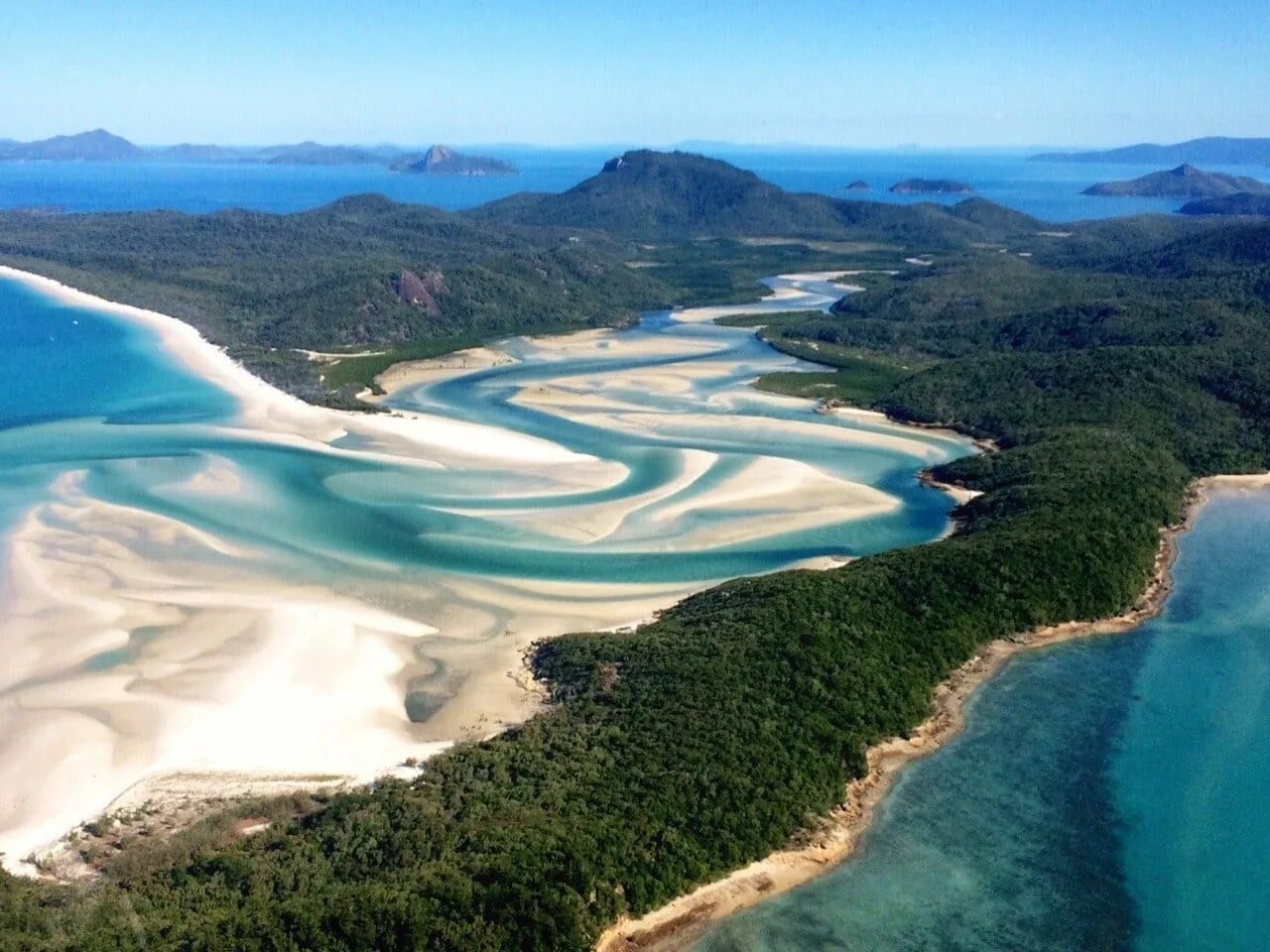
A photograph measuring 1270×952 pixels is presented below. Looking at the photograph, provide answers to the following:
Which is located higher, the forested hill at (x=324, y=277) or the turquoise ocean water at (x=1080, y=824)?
the forested hill at (x=324, y=277)

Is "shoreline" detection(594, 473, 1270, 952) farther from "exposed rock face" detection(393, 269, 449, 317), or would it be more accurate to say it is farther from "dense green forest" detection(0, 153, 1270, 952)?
"exposed rock face" detection(393, 269, 449, 317)

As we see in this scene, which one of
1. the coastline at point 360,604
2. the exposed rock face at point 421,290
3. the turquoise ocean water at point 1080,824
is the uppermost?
the exposed rock face at point 421,290

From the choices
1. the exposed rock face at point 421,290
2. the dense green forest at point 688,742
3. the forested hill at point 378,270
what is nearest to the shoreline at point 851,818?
the dense green forest at point 688,742

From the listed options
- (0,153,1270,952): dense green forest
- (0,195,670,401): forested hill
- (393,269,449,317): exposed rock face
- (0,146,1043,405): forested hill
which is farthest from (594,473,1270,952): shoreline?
(393,269,449,317): exposed rock face

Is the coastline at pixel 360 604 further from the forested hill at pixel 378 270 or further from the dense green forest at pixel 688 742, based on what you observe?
the forested hill at pixel 378 270

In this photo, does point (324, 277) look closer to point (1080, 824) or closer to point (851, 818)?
point (851, 818)

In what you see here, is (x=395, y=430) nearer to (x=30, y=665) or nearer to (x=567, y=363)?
(x=567, y=363)

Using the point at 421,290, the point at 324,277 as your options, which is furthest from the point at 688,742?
the point at 324,277

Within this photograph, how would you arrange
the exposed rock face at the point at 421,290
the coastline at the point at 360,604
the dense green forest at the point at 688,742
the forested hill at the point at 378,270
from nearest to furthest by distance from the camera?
the dense green forest at the point at 688,742 → the coastline at the point at 360,604 → the forested hill at the point at 378,270 → the exposed rock face at the point at 421,290
